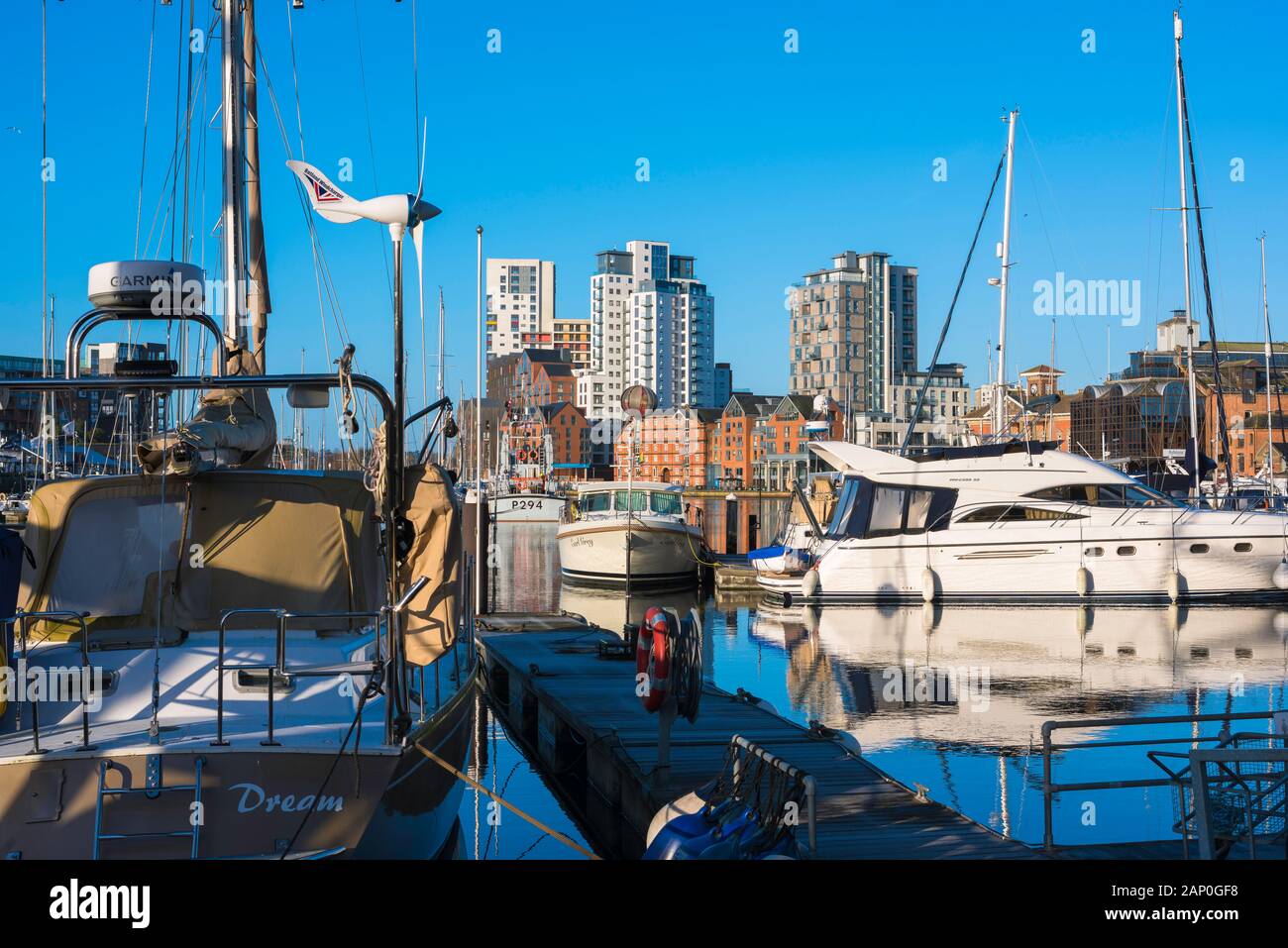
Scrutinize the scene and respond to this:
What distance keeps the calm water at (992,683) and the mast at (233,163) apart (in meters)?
6.51

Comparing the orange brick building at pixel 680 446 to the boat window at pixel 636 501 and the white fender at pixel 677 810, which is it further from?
the white fender at pixel 677 810

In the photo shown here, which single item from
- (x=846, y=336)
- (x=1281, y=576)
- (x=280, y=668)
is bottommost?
(x=1281, y=576)

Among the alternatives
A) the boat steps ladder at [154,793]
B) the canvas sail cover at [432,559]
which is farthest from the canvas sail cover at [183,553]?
the boat steps ladder at [154,793]

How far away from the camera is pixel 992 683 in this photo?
77.2 ft

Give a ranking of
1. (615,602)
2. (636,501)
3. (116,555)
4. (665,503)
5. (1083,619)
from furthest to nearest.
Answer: (665,503) < (636,501) < (615,602) < (1083,619) < (116,555)

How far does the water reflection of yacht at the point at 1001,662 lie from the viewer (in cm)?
2038

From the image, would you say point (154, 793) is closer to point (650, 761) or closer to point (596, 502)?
point (650, 761)

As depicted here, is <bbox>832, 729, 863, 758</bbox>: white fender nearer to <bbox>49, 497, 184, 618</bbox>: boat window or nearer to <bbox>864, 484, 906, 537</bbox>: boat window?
<bbox>49, 497, 184, 618</bbox>: boat window

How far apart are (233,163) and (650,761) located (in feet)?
24.3

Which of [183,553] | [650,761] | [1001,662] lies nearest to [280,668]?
[183,553]

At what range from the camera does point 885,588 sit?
35.2m

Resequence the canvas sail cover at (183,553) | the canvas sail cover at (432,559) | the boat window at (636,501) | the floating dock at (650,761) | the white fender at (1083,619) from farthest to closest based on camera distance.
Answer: the boat window at (636,501), the white fender at (1083,619), the floating dock at (650,761), the canvas sail cover at (183,553), the canvas sail cover at (432,559)

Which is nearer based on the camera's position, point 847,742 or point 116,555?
point 116,555

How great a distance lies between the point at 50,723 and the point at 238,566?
6.43 ft
